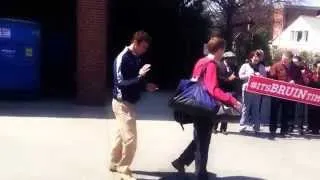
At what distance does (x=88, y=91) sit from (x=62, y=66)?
4.59 metres

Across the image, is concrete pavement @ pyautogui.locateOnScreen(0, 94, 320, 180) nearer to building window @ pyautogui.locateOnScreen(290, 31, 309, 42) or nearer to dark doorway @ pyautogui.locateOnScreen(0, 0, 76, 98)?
dark doorway @ pyautogui.locateOnScreen(0, 0, 76, 98)

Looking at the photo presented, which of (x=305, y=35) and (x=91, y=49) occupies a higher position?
(x=305, y=35)

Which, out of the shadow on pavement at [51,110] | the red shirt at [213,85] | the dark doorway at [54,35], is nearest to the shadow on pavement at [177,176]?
the red shirt at [213,85]

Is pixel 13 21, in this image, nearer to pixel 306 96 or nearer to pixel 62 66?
pixel 62 66

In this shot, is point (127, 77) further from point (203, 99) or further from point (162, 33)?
point (162, 33)

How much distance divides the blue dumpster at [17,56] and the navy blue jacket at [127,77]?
7723 millimetres

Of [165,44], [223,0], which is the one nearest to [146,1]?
[165,44]

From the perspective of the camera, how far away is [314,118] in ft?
40.4

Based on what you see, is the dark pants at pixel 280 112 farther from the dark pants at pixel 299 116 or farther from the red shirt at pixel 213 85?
the red shirt at pixel 213 85

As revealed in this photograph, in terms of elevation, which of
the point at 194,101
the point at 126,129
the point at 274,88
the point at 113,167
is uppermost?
the point at 194,101

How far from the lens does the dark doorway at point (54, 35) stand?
18500 mm

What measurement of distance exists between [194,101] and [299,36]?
238ft

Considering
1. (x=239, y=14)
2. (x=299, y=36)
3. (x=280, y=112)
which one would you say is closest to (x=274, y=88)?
(x=280, y=112)

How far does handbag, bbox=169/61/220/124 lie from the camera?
7.09 metres
